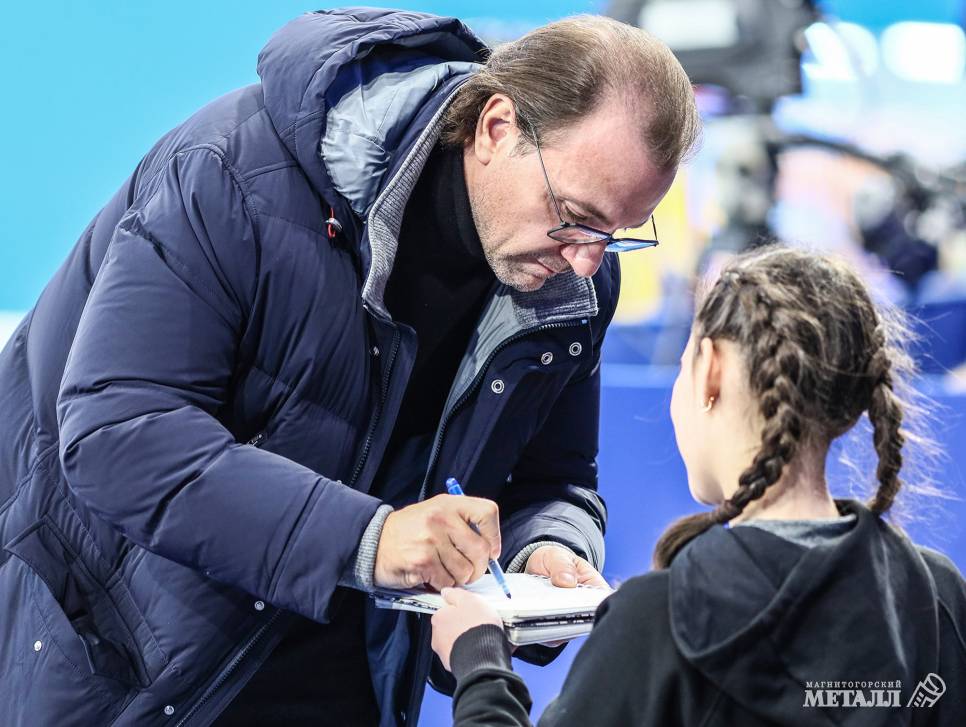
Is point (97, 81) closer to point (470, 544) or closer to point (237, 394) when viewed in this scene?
point (237, 394)

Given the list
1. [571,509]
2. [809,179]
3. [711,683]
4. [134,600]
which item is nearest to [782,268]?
[711,683]

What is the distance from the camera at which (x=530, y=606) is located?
137 cm

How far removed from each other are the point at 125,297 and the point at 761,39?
207 centimetres

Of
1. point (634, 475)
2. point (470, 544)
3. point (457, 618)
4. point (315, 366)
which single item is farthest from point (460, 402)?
point (634, 475)

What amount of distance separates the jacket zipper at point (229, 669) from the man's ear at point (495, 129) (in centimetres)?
72

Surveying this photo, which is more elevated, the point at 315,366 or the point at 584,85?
the point at 584,85

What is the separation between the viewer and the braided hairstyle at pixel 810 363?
1.14 m

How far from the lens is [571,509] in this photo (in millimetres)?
1867

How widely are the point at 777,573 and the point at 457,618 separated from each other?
408mm

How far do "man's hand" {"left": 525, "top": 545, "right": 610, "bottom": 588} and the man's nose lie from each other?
409mm

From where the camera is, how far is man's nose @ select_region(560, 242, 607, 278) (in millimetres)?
1724

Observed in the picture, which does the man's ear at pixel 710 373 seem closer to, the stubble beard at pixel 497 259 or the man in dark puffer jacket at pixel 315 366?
the man in dark puffer jacket at pixel 315 366

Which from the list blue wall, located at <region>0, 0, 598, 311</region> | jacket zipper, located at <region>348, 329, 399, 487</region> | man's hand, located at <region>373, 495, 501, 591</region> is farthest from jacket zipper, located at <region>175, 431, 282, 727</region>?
blue wall, located at <region>0, 0, 598, 311</region>

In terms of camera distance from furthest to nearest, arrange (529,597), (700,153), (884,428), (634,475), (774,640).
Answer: (634,475), (700,153), (529,597), (884,428), (774,640)
